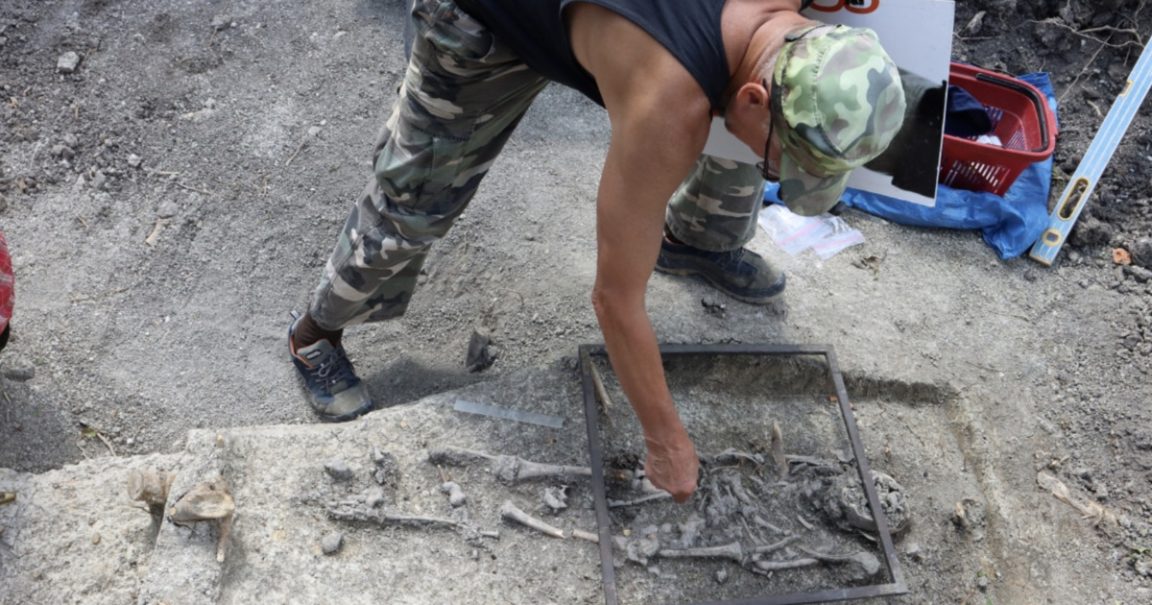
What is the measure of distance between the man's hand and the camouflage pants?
1.18m

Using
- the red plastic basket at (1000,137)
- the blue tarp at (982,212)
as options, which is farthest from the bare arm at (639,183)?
the red plastic basket at (1000,137)

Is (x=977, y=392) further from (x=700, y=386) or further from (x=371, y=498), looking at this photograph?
(x=371, y=498)

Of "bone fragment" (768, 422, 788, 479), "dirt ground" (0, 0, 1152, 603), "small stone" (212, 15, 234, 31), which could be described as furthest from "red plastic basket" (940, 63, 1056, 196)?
"small stone" (212, 15, 234, 31)

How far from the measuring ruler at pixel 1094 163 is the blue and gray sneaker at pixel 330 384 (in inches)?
141

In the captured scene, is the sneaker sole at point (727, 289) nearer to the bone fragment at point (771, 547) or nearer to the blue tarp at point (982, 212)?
the blue tarp at point (982, 212)

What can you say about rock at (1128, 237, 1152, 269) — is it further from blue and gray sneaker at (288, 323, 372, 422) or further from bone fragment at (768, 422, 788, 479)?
blue and gray sneaker at (288, 323, 372, 422)

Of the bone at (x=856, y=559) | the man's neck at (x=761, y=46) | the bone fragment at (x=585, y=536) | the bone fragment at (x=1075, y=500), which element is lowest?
the bone fragment at (x=1075, y=500)

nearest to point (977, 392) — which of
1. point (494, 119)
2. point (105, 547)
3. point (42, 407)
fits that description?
point (494, 119)

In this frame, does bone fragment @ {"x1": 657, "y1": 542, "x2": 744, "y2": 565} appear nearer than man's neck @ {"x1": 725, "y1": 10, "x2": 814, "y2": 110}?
No

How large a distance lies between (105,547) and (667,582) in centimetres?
186

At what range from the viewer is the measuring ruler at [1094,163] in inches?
176

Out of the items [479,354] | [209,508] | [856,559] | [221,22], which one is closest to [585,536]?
[856,559]

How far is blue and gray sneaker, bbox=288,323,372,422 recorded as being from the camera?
3.72 meters

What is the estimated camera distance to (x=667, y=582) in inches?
118
